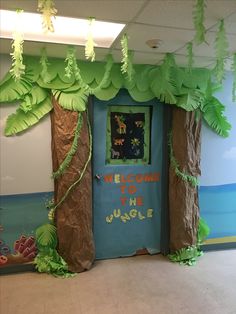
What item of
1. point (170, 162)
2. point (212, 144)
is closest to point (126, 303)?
point (170, 162)

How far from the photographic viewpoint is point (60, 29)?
2012mm

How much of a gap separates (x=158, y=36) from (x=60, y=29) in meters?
0.70

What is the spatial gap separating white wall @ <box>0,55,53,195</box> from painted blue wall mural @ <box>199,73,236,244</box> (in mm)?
1701

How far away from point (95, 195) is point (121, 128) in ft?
2.44

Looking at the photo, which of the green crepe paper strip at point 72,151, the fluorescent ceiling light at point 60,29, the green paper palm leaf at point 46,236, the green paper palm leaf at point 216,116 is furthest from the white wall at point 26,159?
the green paper palm leaf at point 216,116

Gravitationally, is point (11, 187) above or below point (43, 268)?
above

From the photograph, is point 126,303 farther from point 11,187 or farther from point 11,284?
point 11,187

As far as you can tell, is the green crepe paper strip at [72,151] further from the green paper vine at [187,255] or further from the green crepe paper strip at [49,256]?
the green paper vine at [187,255]

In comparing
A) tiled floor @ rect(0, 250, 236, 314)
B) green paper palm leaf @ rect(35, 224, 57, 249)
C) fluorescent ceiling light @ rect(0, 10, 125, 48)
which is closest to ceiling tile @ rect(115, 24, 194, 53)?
fluorescent ceiling light @ rect(0, 10, 125, 48)

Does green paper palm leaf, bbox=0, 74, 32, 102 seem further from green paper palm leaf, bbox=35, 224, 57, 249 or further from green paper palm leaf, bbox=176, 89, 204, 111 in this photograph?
green paper palm leaf, bbox=176, 89, 204, 111

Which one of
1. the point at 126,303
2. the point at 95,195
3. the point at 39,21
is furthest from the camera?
the point at 95,195

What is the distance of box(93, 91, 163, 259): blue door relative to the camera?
9.61 feet

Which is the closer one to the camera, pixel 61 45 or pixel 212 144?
pixel 61 45

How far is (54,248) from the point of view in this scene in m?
2.71
